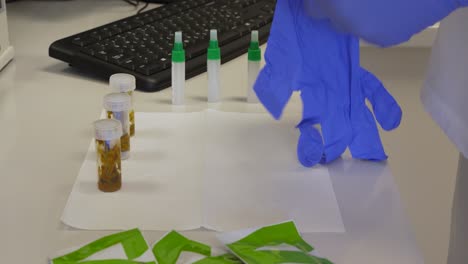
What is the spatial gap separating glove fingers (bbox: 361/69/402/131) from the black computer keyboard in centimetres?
30

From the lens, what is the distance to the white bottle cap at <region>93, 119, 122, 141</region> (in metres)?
0.80

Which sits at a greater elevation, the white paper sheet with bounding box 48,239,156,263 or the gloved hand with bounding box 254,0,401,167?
the gloved hand with bounding box 254,0,401,167

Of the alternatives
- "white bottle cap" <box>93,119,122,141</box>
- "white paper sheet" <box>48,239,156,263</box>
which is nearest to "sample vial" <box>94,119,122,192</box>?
"white bottle cap" <box>93,119,122,141</box>

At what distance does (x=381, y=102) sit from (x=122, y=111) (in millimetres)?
292

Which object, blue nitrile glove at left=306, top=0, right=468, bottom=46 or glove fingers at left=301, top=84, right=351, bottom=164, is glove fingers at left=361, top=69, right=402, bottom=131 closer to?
glove fingers at left=301, top=84, right=351, bottom=164

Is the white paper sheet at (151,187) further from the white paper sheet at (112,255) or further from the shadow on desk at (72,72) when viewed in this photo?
the shadow on desk at (72,72)

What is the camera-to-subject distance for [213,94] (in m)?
1.05

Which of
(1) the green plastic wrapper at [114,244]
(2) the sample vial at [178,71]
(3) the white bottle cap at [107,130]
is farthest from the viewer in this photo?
(2) the sample vial at [178,71]

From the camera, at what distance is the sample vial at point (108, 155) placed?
0.81 m

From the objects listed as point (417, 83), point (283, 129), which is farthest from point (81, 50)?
point (417, 83)

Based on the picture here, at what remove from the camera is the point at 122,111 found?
87 cm

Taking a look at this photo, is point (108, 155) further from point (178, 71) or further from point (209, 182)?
point (178, 71)

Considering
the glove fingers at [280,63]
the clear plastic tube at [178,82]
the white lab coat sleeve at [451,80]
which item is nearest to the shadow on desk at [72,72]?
the clear plastic tube at [178,82]

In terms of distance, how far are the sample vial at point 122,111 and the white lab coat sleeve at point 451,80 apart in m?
0.38
